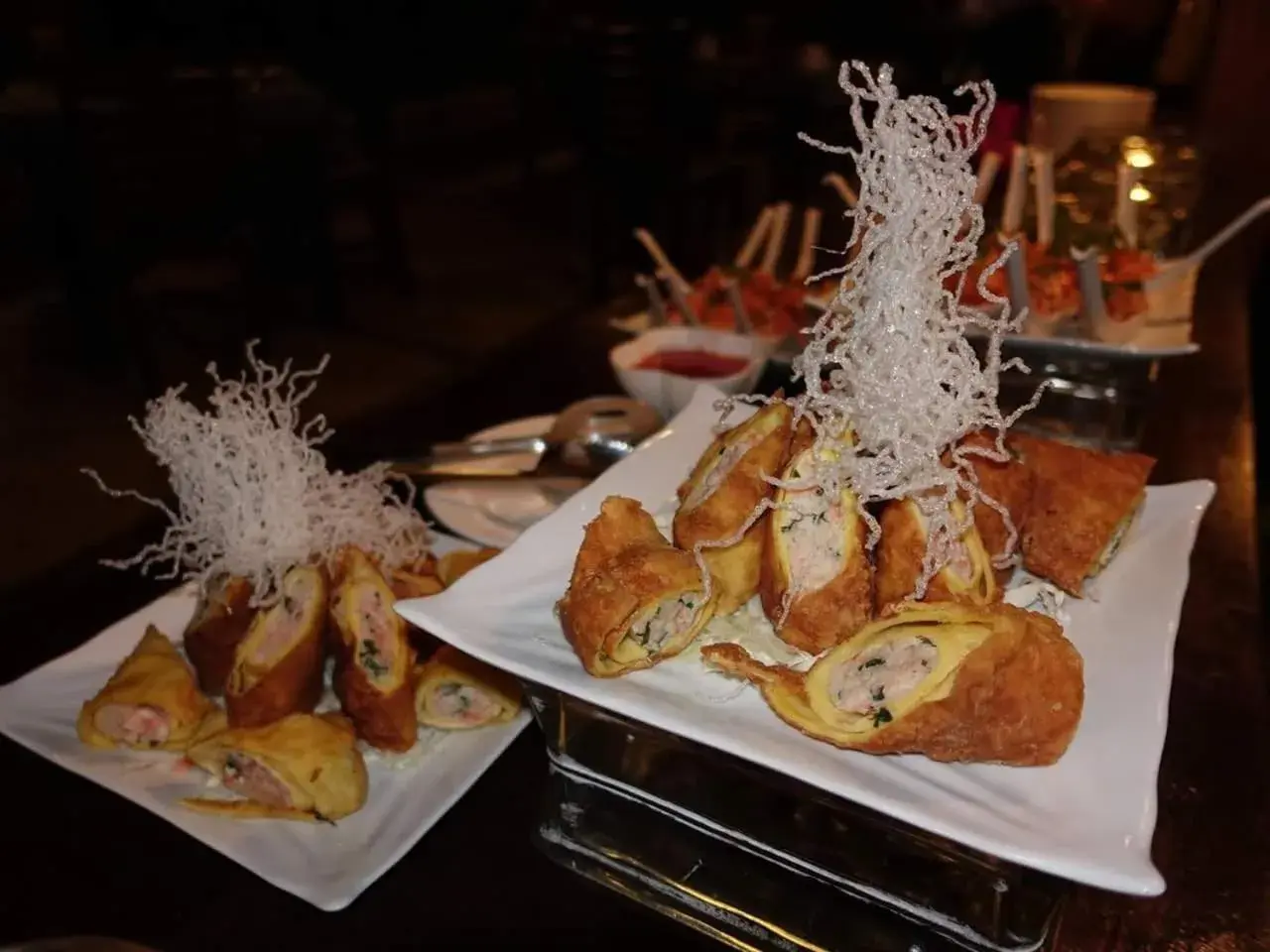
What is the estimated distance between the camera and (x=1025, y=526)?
1.12m

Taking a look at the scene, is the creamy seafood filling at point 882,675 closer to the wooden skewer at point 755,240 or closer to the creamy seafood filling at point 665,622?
the creamy seafood filling at point 665,622

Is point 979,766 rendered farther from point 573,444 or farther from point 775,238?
point 775,238

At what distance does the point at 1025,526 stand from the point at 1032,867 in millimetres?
475

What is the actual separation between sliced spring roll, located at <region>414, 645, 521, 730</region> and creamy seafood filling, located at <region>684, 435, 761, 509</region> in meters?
0.28

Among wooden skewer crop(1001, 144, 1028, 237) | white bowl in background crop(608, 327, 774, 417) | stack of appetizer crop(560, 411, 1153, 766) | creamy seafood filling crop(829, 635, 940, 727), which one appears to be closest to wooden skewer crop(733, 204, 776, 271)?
white bowl in background crop(608, 327, 774, 417)

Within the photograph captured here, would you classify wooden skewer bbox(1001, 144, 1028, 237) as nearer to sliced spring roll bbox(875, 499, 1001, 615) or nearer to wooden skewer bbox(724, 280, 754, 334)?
wooden skewer bbox(724, 280, 754, 334)

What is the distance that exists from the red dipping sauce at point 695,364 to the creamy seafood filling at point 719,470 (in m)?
0.67

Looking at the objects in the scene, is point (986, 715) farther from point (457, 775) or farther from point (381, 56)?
point (381, 56)

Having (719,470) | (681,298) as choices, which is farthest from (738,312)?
(719,470)

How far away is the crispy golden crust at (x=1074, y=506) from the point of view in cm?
108

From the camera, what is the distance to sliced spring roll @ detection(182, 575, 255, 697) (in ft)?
3.87

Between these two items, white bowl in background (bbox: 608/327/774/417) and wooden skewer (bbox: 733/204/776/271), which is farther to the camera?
wooden skewer (bbox: 733/204/776/271)

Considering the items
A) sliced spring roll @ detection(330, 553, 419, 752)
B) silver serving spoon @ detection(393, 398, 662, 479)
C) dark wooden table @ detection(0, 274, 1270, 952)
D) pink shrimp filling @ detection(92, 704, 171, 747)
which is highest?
silver serving spoon @ detection(393, 398, 662, 479)

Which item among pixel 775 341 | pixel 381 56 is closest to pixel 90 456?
pixel 381 56
